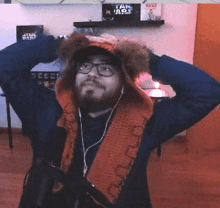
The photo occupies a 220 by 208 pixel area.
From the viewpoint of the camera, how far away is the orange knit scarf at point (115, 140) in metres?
0.92

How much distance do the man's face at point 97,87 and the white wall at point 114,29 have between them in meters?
1.89

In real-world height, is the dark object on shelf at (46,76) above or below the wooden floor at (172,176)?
above

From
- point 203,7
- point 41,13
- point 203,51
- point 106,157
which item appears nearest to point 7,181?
point 106,157

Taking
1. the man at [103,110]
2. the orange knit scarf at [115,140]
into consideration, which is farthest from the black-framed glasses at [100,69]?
the orange knit scarf at [115,140]

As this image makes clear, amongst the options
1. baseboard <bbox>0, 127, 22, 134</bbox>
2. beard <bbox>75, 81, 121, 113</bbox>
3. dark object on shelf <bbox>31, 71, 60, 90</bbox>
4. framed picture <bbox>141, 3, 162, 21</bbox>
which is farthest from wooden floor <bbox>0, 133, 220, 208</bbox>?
framed picture <bbox>141, 3, 162, 21</bbox>

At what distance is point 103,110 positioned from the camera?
985 millimetres

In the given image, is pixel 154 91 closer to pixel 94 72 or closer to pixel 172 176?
pixel 172 176

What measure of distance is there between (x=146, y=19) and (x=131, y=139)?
6.95 ft

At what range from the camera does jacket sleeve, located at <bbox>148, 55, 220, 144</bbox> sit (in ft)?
3.03


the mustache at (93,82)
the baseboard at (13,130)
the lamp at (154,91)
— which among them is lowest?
the baseboard at (13,130)

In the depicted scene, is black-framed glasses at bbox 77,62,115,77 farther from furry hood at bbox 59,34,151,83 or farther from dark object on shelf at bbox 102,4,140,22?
dark object on shelf at bbox 102,4,140,22

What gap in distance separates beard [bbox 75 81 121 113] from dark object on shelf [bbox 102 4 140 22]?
199 cm

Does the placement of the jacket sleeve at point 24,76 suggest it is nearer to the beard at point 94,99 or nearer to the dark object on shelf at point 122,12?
the beard at point 94,99

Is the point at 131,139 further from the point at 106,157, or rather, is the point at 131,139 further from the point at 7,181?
the point at 7,181
